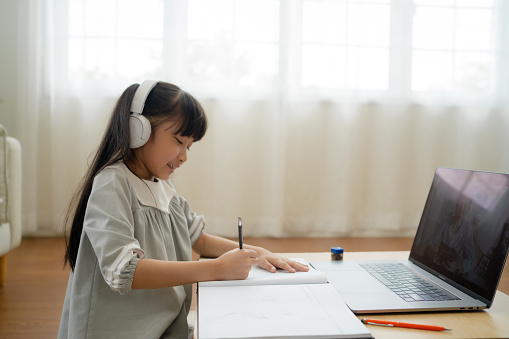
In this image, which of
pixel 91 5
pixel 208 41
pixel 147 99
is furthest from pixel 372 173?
pixel 147 99

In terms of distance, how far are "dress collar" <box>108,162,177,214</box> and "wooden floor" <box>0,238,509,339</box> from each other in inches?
21.9

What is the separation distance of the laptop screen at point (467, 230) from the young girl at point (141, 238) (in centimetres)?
29

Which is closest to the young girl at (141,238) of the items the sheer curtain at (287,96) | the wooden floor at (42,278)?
the wooden floor at (42,278)

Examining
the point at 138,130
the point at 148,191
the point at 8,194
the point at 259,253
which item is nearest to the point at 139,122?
the point at 138,130

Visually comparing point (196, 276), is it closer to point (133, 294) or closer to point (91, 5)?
point (133, 294)

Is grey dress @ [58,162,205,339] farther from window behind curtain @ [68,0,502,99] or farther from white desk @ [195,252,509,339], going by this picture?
window behind curtain @ [68,0,502,99]

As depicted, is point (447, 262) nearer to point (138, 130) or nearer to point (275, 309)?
point (275, 309)

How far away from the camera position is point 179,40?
9.23ft

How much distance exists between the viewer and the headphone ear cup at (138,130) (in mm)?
957

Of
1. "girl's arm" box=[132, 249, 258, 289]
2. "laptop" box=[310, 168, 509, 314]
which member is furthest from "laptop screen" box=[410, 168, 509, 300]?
"girl's arm" box=[132, 249, 258, 289]

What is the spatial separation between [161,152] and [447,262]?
630mm

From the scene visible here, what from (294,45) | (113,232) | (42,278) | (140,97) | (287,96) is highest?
(294,45)

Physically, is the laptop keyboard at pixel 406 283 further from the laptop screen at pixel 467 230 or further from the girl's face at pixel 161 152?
the girl's face at pixel 161 152

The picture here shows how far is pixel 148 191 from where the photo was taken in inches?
38.6
